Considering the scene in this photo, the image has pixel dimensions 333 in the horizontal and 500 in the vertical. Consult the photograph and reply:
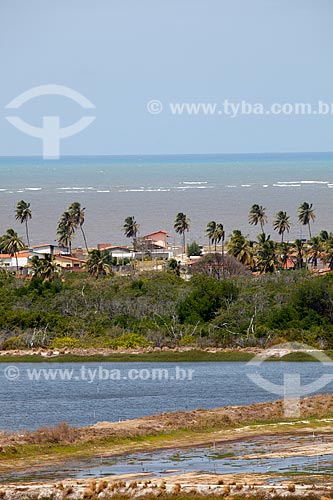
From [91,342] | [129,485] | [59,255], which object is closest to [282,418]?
[129,485]

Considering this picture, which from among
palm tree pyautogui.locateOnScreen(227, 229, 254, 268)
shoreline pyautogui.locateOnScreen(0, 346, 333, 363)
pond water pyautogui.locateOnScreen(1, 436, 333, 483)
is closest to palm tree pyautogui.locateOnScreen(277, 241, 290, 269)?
palm tree pyautogui.locateOnScreen(227, 229, 254, 268)

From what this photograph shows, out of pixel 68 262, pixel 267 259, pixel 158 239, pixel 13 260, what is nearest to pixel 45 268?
pixel 267 259

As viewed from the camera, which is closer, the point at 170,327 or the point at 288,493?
the point at 288,493

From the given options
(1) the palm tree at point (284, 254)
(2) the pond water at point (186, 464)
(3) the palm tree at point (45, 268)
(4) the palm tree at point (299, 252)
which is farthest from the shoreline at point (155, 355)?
(2) the pond water at point (186, 464)

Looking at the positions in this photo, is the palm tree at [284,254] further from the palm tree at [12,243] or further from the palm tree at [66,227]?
the palm tree at [66,227]

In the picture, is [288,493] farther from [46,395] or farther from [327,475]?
[46,395]

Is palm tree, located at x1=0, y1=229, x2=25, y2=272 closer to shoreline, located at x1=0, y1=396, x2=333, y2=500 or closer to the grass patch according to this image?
the grass patch
